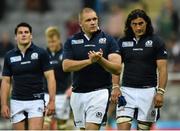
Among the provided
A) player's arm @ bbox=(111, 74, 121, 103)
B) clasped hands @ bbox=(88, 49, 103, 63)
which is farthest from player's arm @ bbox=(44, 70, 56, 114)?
clasped hands @ bbox=(88, 49, 103, 63)

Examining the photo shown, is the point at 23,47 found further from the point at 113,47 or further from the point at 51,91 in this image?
the point at 113,47

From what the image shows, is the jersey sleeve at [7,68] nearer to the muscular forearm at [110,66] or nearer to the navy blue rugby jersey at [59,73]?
the muscular forearm at [110,66]

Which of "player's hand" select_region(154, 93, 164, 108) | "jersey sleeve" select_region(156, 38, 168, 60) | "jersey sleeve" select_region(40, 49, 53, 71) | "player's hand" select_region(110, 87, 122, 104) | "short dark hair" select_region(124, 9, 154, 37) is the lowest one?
"player's hand" select_region(154, 93, 164, 108)

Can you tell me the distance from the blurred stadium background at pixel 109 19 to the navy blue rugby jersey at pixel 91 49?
4881 mm

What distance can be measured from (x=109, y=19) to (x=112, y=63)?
11597 millimetres

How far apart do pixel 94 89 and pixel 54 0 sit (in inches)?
514

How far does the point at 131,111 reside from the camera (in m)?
12.1

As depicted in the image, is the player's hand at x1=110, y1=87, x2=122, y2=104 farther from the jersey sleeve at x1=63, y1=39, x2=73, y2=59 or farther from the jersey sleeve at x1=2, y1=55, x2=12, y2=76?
the jersey sleeve at x1=2, y1=55, x2=12, y2=76

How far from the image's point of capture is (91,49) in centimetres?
1162

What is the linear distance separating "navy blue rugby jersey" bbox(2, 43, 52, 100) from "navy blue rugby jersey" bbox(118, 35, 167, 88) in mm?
1228

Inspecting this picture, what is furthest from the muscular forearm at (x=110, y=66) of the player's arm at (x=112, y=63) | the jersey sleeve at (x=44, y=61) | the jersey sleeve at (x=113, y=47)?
the jersey sleeve at (x=44, y=61)

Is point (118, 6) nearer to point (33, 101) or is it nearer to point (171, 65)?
point (171, 65)

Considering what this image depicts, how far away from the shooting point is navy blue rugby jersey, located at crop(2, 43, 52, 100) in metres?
12.2

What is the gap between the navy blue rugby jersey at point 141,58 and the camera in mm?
12055
